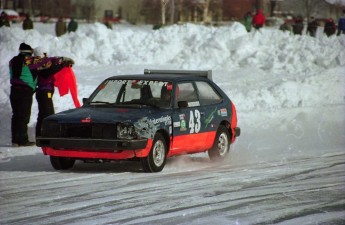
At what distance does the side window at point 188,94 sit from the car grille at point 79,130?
144 cm

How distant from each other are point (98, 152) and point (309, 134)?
258 inches

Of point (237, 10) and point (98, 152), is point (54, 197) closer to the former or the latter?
point (98, 152)

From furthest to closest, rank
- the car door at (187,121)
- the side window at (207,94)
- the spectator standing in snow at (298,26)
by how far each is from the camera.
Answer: the spectator standing in snow at (298,26), the side window at (207,94), the car door at (187,121)

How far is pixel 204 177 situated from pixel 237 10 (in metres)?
29.3

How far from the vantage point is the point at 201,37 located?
28.8 meters

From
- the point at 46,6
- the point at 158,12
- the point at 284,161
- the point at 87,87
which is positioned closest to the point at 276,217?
the point at 284,161

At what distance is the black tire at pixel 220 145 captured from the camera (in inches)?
494

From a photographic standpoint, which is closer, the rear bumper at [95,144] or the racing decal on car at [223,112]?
the rear bumper at [95,144]

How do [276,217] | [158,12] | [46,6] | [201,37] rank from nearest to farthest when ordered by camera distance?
[276,217] → [201,37] → [158,12] → [46,6]

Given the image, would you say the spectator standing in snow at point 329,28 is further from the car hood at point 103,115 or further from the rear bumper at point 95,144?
the rear bumper at point 95,144

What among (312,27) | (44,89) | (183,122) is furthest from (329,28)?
(183,122)

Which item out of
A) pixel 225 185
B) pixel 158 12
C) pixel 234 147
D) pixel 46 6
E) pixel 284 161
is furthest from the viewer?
pixel 46 6

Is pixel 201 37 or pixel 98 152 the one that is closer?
pixel 98 152

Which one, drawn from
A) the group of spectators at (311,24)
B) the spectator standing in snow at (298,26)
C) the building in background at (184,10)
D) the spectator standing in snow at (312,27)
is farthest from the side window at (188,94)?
the spectator standing in snow at (298,26)
